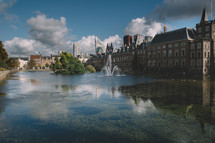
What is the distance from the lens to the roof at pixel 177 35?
51.7m

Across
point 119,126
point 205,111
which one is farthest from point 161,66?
point 119,126

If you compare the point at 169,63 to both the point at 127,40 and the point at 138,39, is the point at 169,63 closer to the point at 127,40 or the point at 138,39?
the point at 138,39

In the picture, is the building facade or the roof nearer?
the building facade

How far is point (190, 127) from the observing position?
7238 millimetres

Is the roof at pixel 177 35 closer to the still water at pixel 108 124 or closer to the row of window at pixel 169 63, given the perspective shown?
the row of window at pixel 169 63

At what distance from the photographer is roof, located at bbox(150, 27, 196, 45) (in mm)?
51719

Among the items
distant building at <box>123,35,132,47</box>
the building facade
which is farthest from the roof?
distant building at <box>123,35,132,47</box>

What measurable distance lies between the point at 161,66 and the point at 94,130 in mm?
58431

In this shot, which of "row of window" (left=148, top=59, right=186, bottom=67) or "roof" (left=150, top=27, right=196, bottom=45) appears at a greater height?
"roof" (left=150, top=27, right=196, bottom=45)

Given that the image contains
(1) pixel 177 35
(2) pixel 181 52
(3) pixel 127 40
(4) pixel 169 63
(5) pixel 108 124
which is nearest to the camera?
(5) pixel 108 124

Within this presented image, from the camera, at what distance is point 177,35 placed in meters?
54.6

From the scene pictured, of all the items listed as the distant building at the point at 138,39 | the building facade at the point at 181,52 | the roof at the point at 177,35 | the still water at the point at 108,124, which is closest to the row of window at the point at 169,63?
the building facade at the point at 181,52

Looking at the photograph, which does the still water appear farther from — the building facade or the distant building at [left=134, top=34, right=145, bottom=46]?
the distant building at [left=134, top=34, right=145, bottom=46]

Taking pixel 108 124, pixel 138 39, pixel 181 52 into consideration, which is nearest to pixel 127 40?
pixel 138 39
